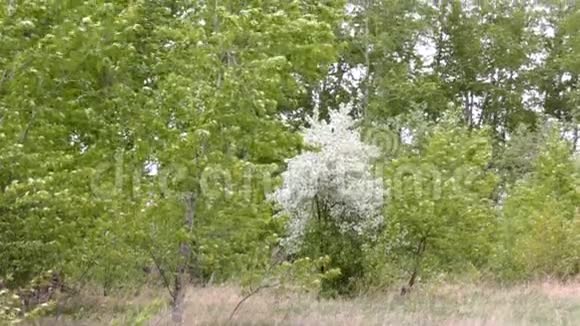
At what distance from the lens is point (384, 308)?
12.1 metres

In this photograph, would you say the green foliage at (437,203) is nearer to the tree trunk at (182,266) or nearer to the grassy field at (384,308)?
the grassy field at (384,308)

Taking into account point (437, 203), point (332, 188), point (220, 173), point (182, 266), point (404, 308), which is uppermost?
point (220, 173)

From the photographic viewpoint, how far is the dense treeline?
8969mm

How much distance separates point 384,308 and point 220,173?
4.55m

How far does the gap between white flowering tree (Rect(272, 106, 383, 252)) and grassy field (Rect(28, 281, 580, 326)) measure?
1.34 meters

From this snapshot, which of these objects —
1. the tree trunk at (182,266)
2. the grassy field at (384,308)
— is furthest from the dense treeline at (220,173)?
the grassy field at (384,308)

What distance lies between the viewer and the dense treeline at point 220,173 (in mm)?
8969

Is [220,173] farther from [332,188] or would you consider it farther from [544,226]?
[544,226]

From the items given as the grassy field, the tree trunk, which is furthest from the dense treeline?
the grassy field

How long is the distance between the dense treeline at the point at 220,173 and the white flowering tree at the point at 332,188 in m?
0.03

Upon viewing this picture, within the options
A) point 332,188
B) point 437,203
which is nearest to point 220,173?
point 332,188

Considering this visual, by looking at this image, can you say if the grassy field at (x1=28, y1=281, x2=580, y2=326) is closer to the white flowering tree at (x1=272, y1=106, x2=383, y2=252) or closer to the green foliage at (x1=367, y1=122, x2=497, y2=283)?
the green foliage at (x1=367, y1=122, x2=497, y2=283)

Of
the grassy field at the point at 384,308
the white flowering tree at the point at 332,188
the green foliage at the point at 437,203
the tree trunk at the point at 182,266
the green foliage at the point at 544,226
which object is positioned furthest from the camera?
the green foliage at the point at 544,226

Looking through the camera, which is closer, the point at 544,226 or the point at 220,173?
the point at 220,173
